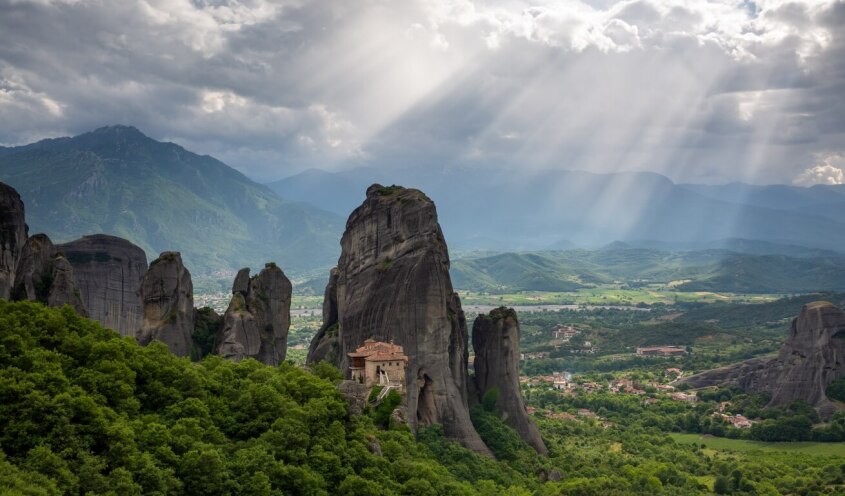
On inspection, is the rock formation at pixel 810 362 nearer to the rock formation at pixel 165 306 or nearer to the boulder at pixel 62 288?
the rock formation at pixel 165 306

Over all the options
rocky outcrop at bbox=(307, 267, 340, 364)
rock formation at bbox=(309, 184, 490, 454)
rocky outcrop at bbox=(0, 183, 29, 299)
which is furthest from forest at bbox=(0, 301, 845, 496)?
rocky outcrop at bbox=(307, 267, 340, 364)

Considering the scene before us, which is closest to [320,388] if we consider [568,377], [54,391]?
[54,391]

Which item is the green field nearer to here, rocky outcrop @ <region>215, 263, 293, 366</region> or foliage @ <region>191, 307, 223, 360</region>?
rocky outcrop @ <region>215, 263, 293, 366</region>

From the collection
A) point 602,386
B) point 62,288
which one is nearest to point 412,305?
point 62,288

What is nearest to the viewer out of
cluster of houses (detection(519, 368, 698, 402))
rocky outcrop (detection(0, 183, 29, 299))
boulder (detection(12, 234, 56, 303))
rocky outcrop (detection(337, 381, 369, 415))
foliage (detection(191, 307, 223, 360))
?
rocky outcrop (detection(337, 381, 369, 415))

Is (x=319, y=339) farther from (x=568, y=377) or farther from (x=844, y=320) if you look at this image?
(x=568, y=377)
